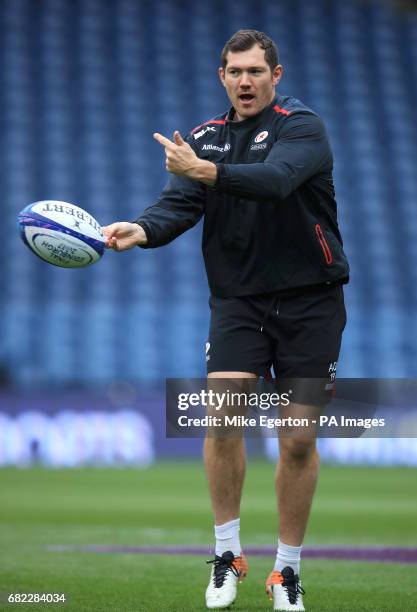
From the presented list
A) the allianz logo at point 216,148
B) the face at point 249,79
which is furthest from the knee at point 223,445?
the face at point 249,79

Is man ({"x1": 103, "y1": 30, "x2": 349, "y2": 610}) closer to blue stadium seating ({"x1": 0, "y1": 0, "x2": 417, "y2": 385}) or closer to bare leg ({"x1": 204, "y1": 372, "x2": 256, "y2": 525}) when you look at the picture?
bare leg ({"x1": 204, "y1": 372, "x2": 256, "y2": 525})

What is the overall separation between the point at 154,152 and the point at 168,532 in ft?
52.7

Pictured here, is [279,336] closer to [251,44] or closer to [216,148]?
[216,148]

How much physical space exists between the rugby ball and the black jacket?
0.24m

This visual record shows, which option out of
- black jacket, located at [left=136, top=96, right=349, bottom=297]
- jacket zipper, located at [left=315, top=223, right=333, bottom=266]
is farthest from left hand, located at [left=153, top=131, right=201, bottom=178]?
jacket zipper, located at [left=315, top=223, right=333, bottom=266]

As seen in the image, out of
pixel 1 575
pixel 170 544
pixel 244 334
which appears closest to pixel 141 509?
pixel 170 544

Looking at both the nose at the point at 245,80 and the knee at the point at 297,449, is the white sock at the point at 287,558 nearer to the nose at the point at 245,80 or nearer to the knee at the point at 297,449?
the knee at the point at 297,449

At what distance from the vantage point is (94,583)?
A: 5.47 meters

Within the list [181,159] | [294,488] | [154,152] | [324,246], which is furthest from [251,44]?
[154,152]

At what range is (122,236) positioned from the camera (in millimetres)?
4891

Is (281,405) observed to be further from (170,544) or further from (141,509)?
(141,509)

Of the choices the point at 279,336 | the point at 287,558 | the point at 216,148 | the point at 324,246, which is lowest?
the point at 287,558

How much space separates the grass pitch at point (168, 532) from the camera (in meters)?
5.09

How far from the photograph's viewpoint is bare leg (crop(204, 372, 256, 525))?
4805 mm
